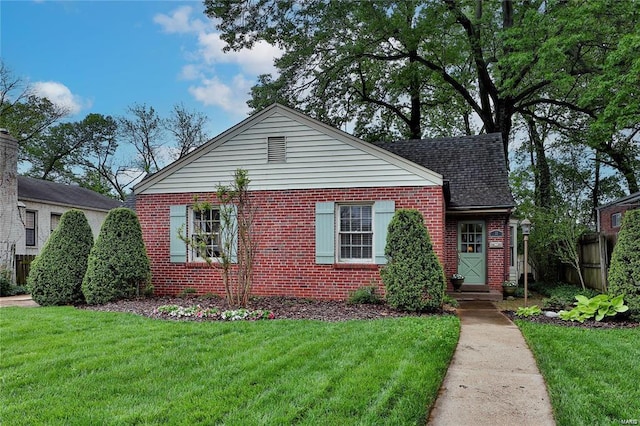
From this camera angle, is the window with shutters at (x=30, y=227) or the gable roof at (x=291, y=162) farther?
the window with shutters at (x=30, y=227)

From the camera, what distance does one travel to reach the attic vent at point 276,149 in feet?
33.5

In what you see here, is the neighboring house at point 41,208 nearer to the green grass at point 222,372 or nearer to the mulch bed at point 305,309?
the mulch bed at point 305,309

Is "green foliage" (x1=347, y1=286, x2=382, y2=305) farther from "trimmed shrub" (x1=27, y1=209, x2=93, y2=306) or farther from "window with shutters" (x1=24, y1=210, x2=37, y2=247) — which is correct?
"window with shutters" (x1=24, y1=210, x2=37, y2=247)

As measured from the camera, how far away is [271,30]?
15.8 meters

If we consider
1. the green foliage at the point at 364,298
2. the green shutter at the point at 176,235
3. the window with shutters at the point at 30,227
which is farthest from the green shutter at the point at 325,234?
the window with shutters at the point at 30,227

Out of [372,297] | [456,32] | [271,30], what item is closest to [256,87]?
[271,30]

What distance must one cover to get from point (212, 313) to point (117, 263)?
3060mm

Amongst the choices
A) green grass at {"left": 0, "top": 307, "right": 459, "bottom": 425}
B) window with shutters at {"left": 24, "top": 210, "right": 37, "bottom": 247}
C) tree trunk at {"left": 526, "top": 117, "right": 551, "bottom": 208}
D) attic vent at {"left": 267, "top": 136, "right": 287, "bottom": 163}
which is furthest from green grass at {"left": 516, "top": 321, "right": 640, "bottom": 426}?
window with shutters at {"left": 24, "top": 210, "right": 37, "bottom": 247}

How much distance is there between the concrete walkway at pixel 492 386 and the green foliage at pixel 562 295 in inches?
115

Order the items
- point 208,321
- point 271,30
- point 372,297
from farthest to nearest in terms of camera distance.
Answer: point 271,30 → point 372,297 → point 208,321

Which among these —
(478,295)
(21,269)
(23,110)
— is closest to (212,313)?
(478,295)

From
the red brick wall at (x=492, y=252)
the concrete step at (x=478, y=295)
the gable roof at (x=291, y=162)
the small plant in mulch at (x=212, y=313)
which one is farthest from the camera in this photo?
the red brick wall at (x=492, y=252)

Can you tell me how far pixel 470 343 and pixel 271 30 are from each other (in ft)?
45.1

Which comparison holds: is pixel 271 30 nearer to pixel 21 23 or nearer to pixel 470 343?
pixel 21 23
